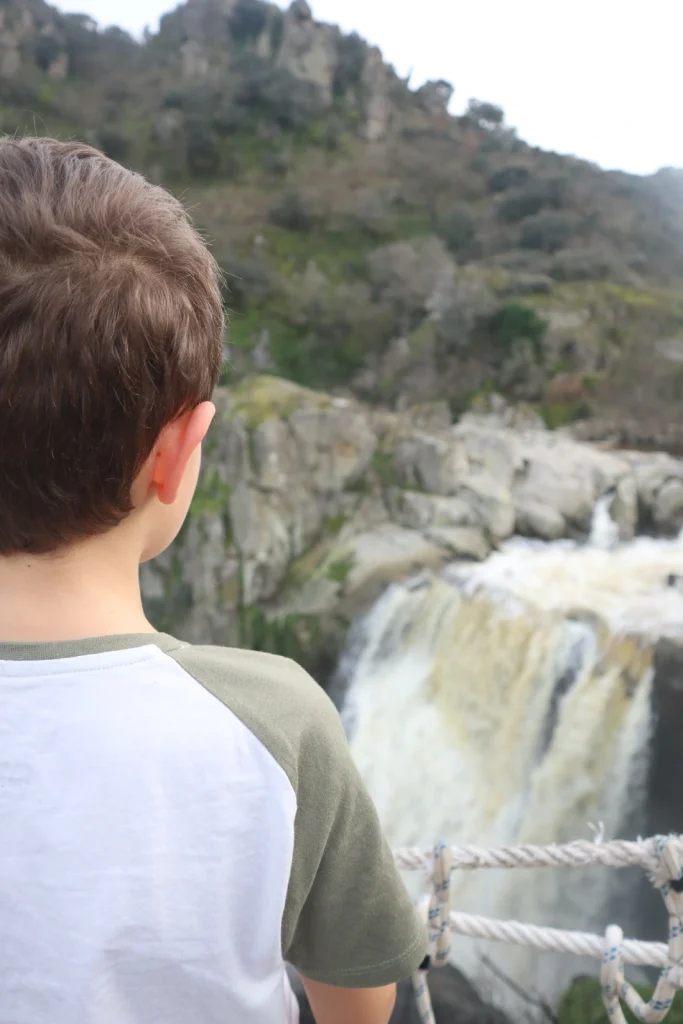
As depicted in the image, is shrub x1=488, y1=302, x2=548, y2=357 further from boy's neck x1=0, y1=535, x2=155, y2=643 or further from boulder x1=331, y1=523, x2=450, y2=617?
boy's neck x1=0, y1=535, x2=155, y2=643

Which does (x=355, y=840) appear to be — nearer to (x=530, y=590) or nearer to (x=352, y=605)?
(x=530, y=590)

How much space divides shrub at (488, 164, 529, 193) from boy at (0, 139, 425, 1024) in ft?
37.3

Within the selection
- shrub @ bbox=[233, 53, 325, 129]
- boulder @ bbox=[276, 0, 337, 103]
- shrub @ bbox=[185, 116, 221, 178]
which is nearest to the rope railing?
shrub @ bbox=[185, 116, 221, 178]

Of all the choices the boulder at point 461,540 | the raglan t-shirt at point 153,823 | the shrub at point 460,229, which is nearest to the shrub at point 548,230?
the shrub at point 460,229

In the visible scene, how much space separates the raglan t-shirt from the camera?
519mm

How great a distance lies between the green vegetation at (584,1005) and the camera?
3.15m

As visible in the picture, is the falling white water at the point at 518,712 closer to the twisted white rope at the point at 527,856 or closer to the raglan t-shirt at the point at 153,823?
the twisted white rope at the point at 527,856

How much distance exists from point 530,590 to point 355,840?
4.50 m

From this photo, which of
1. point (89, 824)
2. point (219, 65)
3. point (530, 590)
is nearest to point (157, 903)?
point (89, 824)

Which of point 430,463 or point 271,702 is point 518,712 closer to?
point 430,463

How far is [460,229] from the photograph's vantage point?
1028 centimetres

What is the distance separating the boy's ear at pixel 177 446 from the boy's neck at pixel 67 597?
0.07 metres

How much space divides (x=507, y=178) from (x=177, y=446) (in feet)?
38.4

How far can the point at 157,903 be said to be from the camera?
21.0 inches
